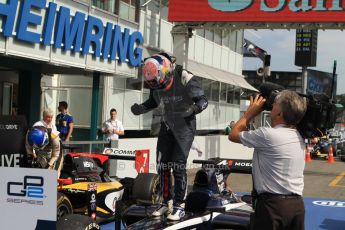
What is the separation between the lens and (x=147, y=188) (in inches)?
224

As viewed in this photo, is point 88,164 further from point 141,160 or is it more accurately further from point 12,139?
point 12,139

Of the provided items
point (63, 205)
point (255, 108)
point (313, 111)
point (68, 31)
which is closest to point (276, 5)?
point (68, 31)

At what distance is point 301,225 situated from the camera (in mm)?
3625

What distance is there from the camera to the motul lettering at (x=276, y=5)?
51.6 feet

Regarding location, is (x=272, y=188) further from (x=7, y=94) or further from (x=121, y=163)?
(x=7, y=94)

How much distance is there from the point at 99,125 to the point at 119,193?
9871 mm

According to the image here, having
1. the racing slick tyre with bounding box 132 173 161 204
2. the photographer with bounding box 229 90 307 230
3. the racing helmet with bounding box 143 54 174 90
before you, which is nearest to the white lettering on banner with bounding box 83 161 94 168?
the racing slick tyre with bounding box 132 173 161 204

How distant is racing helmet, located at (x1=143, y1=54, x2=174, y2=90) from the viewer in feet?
16.4

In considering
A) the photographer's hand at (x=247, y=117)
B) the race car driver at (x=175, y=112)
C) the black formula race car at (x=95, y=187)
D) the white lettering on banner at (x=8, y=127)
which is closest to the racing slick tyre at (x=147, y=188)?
the black formula race car at (x=95, y=187)

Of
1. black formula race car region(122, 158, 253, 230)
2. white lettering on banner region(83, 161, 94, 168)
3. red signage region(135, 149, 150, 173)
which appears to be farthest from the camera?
red signage region(135, 149, 150, 173)

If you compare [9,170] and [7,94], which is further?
[7,94]

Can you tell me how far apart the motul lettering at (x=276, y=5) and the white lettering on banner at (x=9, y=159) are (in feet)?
38.2

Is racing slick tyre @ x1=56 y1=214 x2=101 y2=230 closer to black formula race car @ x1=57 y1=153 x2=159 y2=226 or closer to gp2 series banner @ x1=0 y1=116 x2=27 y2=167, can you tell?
black formula race car @ x1=57 y1=153 x2=159 y2=226

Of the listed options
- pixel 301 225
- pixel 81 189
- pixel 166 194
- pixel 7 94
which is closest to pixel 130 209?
pixel 166 194
